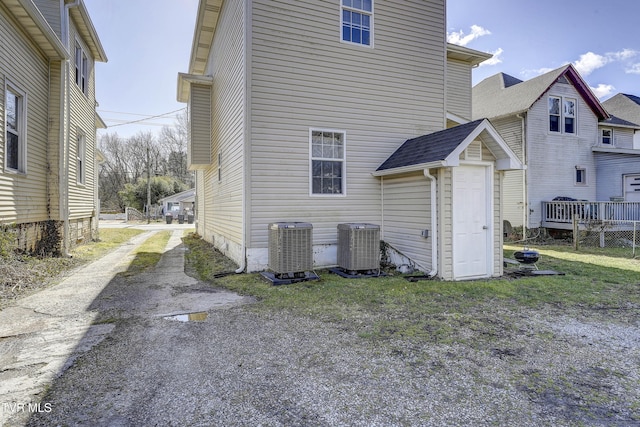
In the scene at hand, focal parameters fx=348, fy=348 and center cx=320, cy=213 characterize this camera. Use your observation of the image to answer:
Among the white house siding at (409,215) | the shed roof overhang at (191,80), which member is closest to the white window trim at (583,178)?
the white house siding at (409,215)

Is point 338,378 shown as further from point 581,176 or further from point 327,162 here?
point 581,176

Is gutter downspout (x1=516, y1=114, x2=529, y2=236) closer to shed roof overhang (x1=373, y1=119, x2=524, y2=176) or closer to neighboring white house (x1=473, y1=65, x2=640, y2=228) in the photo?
neighboring white house (x1=473, y1=65, x2=640, y2=228)

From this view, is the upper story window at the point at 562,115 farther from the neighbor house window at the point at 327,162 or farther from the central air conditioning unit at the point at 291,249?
the central air conditioning unit at the point at 291,249

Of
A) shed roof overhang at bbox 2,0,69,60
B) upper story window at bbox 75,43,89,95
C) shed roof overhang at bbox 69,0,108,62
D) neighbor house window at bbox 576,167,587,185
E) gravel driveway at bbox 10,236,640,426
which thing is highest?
shed roof overhang at bbox 69,0,108,62

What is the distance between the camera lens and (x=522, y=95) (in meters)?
15.5

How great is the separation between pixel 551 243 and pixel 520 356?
12.1 metres

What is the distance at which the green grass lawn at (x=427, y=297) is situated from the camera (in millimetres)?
4258

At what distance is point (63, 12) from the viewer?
8.88 meters

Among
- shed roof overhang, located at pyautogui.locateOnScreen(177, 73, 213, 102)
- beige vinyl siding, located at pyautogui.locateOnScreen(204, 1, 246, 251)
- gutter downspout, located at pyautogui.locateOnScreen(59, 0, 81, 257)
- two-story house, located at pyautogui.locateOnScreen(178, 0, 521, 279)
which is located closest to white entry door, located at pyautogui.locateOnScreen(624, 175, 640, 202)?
two-story house, located at pyautogui.locateOnScreen(178, 0, 521, 279)

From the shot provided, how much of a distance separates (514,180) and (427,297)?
1218 cm

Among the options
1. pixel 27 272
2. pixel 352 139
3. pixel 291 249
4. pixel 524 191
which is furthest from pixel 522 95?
pixel 27 272

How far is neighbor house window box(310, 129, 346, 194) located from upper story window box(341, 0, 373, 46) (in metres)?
2.30

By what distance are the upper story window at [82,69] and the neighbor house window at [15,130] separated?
12.6ft

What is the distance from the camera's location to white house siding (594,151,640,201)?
604 inches
